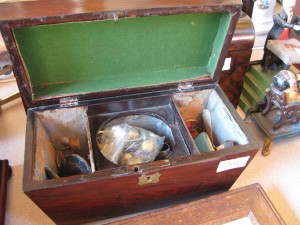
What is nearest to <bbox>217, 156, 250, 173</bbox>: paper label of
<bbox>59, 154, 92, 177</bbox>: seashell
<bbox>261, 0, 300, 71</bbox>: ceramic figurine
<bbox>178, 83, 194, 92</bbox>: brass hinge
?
<bbox>178, 83, 194, 92</bbox>: brass hinge

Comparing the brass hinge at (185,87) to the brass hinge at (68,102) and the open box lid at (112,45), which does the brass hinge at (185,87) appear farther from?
the brass hinge at (68,102)

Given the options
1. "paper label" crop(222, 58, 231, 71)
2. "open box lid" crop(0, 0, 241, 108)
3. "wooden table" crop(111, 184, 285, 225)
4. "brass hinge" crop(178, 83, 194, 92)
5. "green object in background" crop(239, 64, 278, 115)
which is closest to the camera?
"open box lid" crop(0, 0, 241, 108)

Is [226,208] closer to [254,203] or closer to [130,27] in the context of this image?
[254,203]

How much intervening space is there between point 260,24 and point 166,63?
137 centimetres

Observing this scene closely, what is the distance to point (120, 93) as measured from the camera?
1023 millimetres

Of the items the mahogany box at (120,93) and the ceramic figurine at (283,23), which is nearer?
the mahogany box at (120,93)

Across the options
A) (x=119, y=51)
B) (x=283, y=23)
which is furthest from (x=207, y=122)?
(x=283, y=23)

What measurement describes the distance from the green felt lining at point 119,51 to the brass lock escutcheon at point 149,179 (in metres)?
0.37

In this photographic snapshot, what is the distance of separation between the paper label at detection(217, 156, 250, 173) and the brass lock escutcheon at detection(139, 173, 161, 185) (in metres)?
0.22

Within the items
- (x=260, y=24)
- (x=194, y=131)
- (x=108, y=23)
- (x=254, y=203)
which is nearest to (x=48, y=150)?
(x=108, y=23)

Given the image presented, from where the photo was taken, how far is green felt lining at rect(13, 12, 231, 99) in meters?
0.88

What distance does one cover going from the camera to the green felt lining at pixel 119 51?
2.88 ft

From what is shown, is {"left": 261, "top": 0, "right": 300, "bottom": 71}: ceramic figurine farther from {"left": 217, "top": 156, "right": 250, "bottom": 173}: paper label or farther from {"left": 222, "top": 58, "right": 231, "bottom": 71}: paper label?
{"left": 217, "top": 156, "right": 250, "bottom": 173}: paper label

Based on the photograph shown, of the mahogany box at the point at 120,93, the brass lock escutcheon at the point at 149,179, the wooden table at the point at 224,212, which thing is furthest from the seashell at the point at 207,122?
the brass lock escutcheon at the point at 149,179
